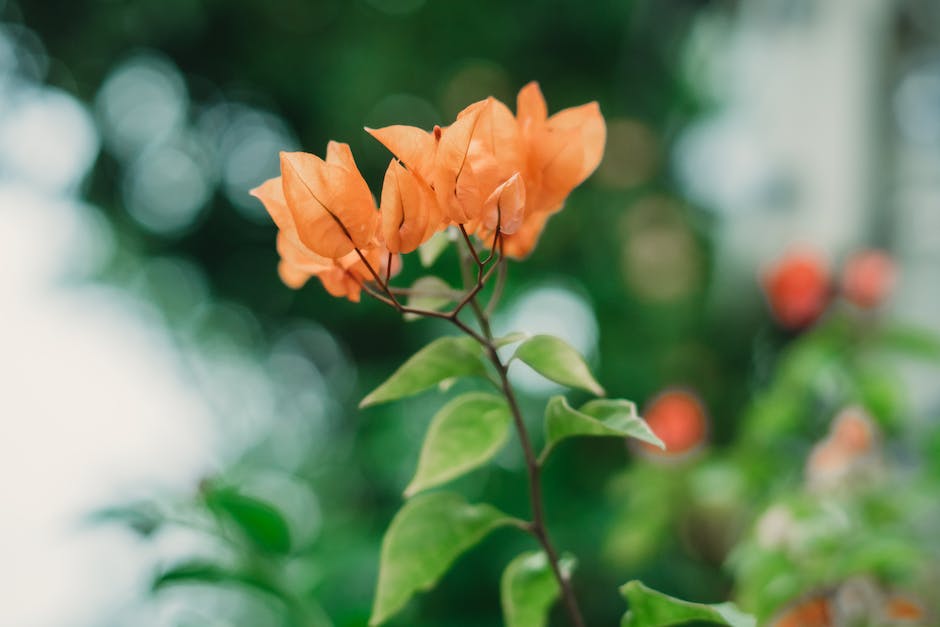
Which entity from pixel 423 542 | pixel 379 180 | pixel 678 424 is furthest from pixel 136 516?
pixel 379 180

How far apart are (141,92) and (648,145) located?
1185 mm

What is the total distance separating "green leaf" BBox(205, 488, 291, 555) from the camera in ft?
1.59

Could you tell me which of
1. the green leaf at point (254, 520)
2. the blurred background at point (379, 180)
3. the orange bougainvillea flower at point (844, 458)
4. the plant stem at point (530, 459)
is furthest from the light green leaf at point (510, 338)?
the blurred background at point (379, 180)

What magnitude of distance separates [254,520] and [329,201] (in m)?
0.27

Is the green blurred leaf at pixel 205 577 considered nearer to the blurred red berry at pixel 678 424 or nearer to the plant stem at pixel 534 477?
the plant stem at pixel 534 477

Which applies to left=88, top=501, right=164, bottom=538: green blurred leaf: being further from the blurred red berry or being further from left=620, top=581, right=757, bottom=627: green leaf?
the blurred red berry

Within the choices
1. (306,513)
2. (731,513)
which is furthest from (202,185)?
(731,513)

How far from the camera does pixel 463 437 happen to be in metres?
0.34

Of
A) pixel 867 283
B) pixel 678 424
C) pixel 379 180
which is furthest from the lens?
pixel 379 180

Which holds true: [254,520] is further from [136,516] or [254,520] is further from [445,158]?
[445,158]

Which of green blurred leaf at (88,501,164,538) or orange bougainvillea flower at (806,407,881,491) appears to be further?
orange bougainvillea flower at (806,407,881,491)

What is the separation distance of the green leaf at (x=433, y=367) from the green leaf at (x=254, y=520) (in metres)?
0.20

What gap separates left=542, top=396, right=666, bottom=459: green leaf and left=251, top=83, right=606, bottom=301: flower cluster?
67 millimetres

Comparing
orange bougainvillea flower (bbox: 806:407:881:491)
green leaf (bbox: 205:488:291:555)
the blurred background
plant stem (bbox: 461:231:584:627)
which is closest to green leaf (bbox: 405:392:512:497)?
plant stem (bbox: 461:231:584:627)
